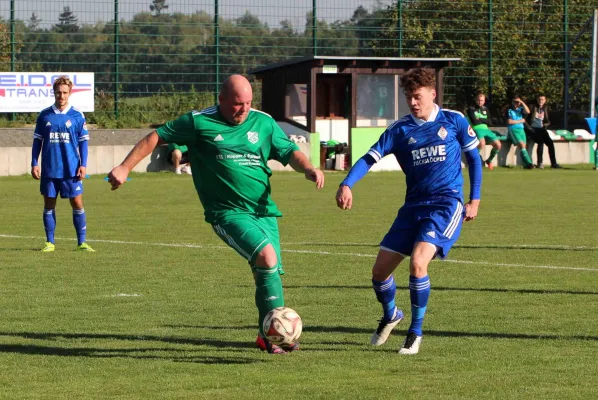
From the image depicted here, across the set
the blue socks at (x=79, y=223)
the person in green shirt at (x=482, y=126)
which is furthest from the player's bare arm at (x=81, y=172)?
the person in green shirt at (x=482, y=126)

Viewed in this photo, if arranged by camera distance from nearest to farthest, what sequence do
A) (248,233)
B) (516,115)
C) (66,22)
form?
(248,233)
(66,22)
(516,115)

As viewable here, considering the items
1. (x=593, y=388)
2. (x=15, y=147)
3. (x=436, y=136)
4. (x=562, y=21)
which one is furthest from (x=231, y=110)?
(x=562, y=21)

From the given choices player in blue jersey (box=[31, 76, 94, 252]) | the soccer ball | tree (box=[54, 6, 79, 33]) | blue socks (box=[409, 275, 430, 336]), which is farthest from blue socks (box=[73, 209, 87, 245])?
tree (box=[54, 6, 79, 33])

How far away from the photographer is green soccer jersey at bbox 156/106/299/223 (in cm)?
711

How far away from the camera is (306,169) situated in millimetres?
7020

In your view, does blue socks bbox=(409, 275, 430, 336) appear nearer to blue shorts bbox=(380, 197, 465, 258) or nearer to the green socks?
blue shorts bbox=(380, 197, 465, 258)

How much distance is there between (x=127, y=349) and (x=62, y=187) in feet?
20.2

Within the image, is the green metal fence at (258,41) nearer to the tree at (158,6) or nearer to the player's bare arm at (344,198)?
the tree at (158,6)

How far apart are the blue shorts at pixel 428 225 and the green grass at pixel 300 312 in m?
0.67

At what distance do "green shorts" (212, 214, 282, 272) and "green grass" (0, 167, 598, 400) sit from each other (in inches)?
26.2

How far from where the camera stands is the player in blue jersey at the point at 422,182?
7117 millimetres

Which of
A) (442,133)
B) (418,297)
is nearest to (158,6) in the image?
(442,133)

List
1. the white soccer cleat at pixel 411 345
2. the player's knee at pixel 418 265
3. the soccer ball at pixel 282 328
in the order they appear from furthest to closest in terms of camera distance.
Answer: the player's knee at pixel 418 265, the white soccer cleat at pixel 411 345, the soccer ball at pixel 282 328

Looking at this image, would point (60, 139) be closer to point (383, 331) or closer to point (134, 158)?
point (134, 158)
